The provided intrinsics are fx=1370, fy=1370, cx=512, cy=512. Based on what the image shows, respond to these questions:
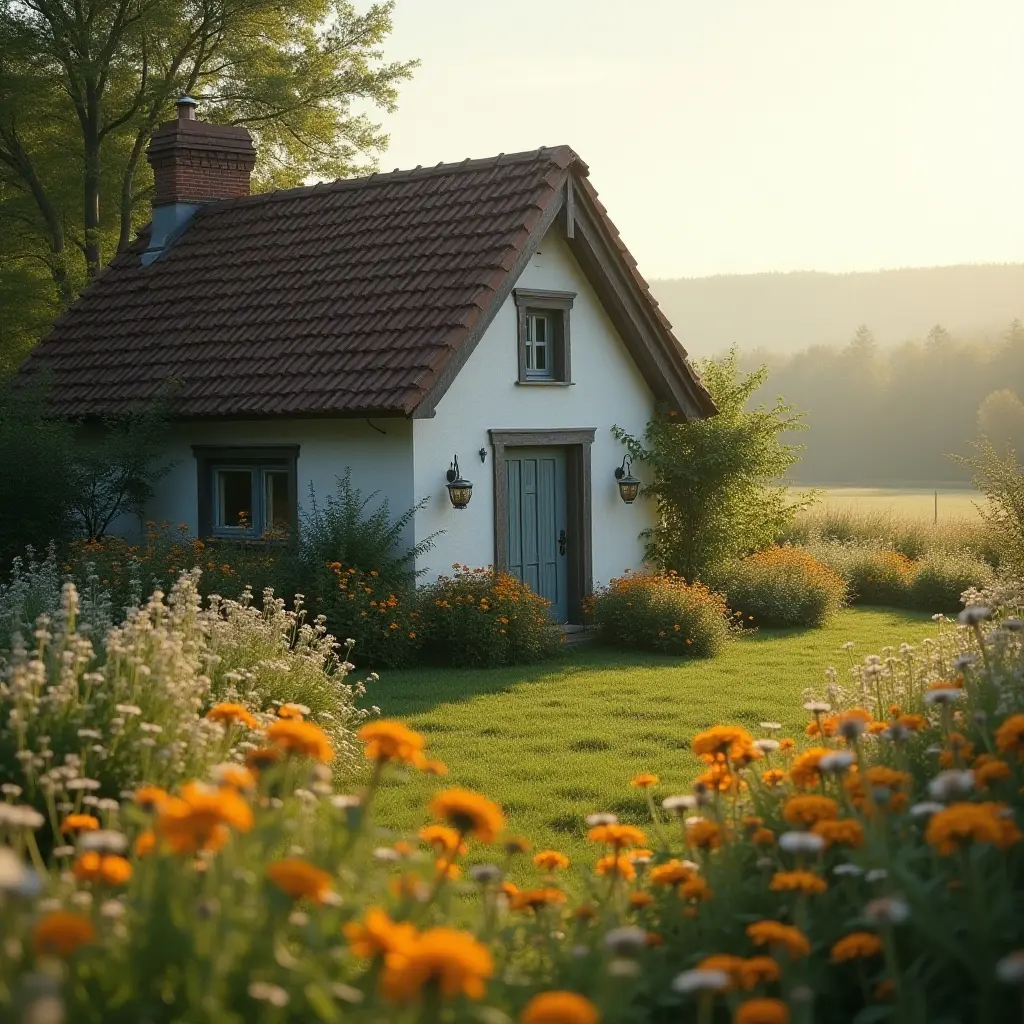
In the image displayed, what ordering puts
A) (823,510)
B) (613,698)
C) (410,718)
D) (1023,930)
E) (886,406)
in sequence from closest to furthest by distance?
(1023,930), (410,718), (613,698), (823,510), (886,406)

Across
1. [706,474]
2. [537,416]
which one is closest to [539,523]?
[537,416]

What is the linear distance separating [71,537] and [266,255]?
15.5ft

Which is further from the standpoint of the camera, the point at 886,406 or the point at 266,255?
the point at 886,406

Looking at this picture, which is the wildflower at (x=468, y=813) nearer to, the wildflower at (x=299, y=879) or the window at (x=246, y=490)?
the wildflower at (x=299, y=879)

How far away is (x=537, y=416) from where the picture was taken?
1683cm

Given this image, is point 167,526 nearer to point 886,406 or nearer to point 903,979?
point 903,979

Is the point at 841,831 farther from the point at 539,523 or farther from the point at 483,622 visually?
the point at 539,523

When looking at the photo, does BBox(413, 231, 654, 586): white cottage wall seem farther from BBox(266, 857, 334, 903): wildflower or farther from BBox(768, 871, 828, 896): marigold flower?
BBox(266, 857, 334, 903): wildflower

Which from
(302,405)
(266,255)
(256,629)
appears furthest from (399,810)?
(266,255)

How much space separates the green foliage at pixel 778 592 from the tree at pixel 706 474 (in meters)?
0.37

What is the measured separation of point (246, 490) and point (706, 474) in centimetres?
603

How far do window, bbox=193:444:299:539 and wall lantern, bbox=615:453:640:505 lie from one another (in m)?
4.24

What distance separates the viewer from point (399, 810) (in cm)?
865

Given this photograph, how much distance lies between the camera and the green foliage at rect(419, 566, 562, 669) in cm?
1470
